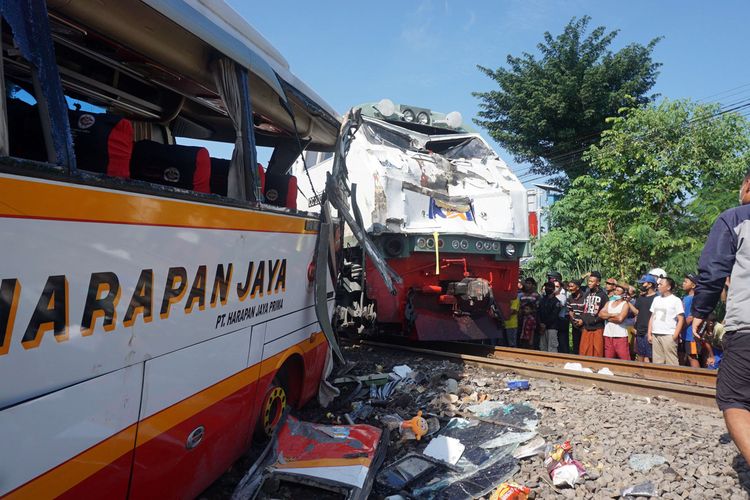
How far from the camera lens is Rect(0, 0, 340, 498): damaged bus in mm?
1506

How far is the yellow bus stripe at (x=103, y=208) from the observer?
4.66ft

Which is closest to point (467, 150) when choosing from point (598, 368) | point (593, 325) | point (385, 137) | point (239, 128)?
point (385, 137)

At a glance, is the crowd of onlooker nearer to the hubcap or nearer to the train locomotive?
the train locomotive

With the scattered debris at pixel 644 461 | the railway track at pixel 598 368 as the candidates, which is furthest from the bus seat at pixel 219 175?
the railway track at pixel 598 368

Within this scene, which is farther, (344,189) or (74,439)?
(344,189)

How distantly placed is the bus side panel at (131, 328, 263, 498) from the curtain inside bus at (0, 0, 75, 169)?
3.10ft

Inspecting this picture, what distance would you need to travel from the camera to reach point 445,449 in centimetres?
346

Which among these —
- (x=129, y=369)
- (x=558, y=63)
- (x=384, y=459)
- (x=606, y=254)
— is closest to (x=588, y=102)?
(x=558, y=63)

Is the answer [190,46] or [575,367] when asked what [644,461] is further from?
[190,46]

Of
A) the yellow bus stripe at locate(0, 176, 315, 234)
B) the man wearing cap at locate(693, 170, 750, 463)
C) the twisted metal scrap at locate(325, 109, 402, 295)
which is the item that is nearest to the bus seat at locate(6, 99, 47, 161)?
the yellow bus stripe at locate(0, 176, 315, 234)

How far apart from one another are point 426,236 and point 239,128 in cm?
370

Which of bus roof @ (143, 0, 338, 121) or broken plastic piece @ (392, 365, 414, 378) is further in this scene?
broken plastic piece @ (392, 365, 414, 378)

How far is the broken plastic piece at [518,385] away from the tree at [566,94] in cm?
1471

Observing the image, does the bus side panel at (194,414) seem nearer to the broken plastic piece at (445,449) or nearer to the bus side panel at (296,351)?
the bus side panel at (296,351)
